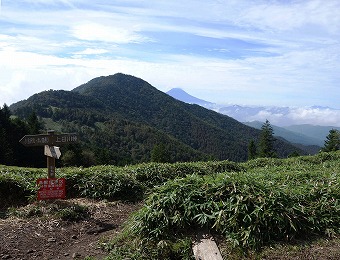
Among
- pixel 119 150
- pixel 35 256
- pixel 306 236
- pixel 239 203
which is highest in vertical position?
pixel 239 203

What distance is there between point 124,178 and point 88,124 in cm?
11181

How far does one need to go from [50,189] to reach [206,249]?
373 centimetres

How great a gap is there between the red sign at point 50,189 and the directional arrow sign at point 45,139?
2.62 ft

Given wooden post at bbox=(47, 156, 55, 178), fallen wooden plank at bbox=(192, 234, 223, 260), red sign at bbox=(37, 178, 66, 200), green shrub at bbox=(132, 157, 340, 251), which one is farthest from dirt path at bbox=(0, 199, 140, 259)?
fallen wooden plank at bbox=(192, 234, 223, 260)

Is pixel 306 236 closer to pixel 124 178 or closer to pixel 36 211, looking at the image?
pixel 124 178

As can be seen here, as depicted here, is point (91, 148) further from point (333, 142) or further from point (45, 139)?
point (45, 139)

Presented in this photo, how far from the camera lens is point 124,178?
7797 mm

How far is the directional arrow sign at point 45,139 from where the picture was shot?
22.5ft

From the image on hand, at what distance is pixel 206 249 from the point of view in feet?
14.6

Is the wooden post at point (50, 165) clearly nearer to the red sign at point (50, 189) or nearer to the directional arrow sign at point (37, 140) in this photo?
the directional arrow sign at point (37, 140)

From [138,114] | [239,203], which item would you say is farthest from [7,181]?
[138,114]

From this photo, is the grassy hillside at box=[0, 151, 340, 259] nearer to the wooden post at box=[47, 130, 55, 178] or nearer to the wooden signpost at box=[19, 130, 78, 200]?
the wooden signpost at box=[19, 130, 78, 200]

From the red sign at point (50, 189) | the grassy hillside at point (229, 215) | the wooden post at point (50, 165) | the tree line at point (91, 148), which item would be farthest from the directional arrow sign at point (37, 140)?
the tree line at point (91, 148)

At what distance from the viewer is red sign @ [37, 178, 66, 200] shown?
661 cm
